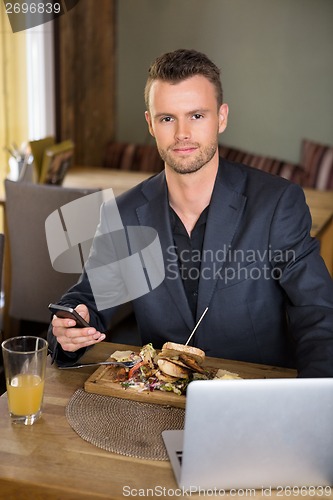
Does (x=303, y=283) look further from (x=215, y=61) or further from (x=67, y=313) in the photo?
(x=215, y=61)

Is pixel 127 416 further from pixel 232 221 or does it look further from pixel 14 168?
pixel 14 168

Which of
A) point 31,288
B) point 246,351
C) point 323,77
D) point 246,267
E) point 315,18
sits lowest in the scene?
point 31,288

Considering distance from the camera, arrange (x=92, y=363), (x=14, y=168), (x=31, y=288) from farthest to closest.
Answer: (x=14, y=168), (x=31, y=288), (x=92, y=363)

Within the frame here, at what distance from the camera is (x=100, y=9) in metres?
4.95

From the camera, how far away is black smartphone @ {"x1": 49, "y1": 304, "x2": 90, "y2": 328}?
1539 millimetres

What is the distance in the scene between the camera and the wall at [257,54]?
4809 mm

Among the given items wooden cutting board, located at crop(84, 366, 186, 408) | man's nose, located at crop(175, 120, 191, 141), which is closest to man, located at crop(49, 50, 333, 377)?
man's nose, located at crop(175, 120, 191, 141)

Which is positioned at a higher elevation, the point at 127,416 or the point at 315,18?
the point at 315,18

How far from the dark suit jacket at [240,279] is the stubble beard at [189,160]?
0.31 feet

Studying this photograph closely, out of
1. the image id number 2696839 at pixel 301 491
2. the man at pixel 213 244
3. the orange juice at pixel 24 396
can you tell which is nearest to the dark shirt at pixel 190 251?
the man at pixel 213 244

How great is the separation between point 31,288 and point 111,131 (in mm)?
2555

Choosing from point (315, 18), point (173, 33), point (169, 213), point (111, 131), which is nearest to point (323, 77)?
point (315, 18)

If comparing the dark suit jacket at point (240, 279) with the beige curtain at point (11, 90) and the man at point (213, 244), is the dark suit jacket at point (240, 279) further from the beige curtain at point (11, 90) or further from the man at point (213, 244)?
the beige curtain at point (11, 90)

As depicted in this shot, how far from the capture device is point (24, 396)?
1.35 metres
